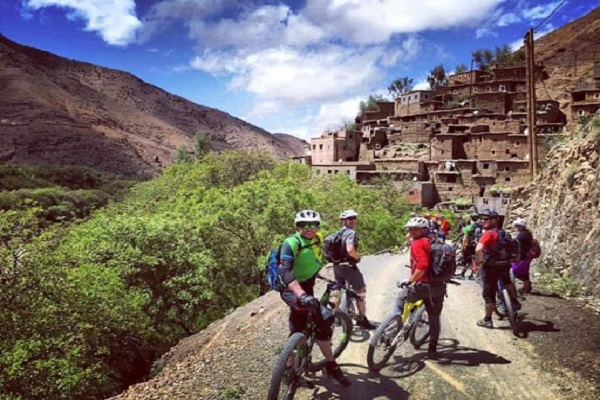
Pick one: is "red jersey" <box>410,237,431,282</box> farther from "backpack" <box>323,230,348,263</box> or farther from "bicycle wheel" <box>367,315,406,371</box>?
"backpack" <box>323,230,348,263</box>

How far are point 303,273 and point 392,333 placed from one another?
2220mm

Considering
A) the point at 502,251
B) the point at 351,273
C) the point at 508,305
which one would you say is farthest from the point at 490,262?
the point at 351,273

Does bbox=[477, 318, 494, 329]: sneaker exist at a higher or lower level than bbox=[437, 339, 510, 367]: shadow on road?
higher

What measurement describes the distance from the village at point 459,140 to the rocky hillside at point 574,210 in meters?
28.7

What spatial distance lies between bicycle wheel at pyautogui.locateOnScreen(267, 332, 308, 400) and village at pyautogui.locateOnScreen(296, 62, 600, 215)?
42704 millimetres

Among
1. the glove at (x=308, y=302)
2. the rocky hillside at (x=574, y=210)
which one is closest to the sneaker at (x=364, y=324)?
the glove at (x=308, y=302)

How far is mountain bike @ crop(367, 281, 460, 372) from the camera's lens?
7012 mm

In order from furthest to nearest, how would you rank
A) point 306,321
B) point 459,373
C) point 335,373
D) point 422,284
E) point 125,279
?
point 125,279, point 422,284, point 459,373, point 335,373, point 306,321

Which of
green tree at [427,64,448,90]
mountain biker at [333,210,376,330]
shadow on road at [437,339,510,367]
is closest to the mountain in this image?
green tree at [427,64,448,90]

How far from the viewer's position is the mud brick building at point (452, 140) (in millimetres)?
53469

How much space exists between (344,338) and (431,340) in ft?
4.59

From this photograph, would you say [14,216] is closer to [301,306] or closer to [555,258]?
[301,306]

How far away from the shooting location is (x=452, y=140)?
58.0 m

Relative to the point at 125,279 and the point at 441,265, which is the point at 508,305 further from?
the point at 125,279
